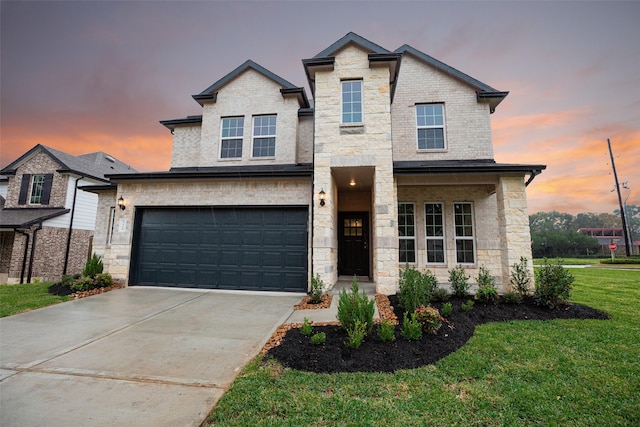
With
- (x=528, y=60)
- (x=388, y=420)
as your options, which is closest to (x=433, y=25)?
(x=528, y=60)

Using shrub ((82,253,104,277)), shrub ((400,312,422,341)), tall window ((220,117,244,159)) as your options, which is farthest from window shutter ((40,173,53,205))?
shrub ((400,312,422,341))

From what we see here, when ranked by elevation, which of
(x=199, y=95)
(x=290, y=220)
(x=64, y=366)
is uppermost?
(x=199, y=95)

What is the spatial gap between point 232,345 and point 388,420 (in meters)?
2.77

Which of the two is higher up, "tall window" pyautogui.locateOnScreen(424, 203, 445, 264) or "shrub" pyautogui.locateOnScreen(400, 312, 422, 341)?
"tall window" pyautogui.locateOnScreen(424, 203, 445, 264)

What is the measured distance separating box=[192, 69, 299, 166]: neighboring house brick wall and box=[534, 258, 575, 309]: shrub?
8744mm

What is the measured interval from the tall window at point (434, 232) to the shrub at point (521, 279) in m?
2.69

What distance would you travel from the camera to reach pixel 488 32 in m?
10.2

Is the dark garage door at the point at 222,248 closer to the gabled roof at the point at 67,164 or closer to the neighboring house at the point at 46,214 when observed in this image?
the gabled roof at the point at 67,164

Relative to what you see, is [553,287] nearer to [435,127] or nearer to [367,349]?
[367,349]

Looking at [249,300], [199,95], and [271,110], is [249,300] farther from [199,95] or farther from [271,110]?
[199,95]

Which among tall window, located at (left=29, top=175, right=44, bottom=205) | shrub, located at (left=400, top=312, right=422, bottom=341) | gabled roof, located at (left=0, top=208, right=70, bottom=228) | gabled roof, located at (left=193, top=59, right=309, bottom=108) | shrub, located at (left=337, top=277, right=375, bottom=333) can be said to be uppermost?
gabled roof, located at (left=193, top=59, right=309, bottom=108)

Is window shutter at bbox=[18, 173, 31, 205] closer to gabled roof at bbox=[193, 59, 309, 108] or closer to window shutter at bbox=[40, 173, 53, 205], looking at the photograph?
window shutter at bbox=[40, 173, 53, 205]

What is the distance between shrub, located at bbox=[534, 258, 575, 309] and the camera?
6.14m

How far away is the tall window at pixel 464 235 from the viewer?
959 centimetres
